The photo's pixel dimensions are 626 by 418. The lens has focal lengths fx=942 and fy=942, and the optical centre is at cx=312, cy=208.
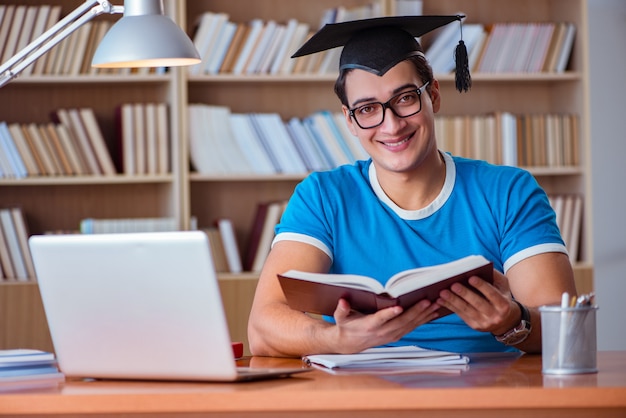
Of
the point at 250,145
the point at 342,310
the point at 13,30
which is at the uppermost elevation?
the point at 13,30

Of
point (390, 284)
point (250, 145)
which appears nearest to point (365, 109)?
point (390, 284)

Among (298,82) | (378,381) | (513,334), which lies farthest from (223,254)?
(378,381)

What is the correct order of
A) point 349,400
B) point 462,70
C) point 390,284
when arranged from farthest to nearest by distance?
point 462,70 → point 390,284 → point 349,400

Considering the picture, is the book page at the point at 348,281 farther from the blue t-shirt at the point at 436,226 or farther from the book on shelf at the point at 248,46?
the book on shelf at the point at 248,46

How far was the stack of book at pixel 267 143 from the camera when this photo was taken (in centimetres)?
Result: 380

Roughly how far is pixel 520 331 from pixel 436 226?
17.1 inches

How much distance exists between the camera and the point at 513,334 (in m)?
1.68

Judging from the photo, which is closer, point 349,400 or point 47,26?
point 349,400

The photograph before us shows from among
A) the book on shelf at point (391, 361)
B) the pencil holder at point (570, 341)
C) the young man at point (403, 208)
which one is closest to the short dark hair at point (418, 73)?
the young man at point (403, 208)

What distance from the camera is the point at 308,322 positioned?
5.73 ft

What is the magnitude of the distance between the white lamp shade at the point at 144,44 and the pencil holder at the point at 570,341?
2.98 feet

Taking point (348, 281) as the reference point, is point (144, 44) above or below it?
above

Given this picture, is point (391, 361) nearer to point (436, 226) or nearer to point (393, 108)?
point (436, 226)

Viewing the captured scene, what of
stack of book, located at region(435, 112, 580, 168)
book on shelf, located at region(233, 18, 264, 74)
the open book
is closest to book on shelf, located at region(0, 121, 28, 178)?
book on shelf, located at region(233, 18, 264, 74)
